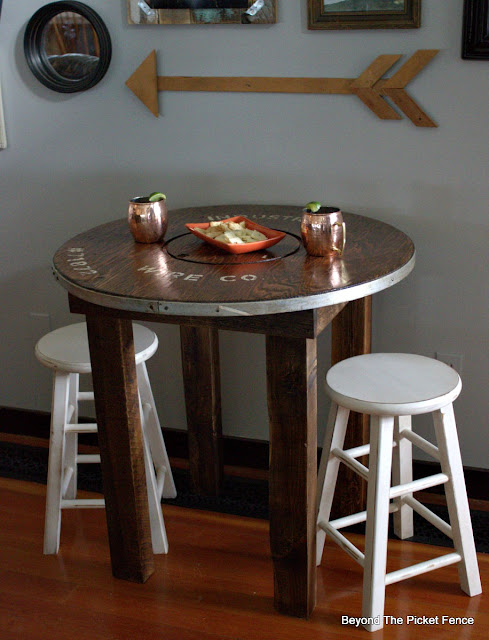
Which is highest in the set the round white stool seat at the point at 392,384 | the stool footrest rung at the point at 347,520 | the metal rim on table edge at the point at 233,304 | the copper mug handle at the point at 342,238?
the copper mug handle at the point at 342,238

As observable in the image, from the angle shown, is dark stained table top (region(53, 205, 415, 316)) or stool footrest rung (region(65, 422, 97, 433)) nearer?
dark stained table top (region(53, 205, 415, 316))

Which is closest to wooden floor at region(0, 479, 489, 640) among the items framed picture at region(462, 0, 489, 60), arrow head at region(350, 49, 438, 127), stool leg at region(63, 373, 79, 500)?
stool leg at region(63, 373, 79, 500)

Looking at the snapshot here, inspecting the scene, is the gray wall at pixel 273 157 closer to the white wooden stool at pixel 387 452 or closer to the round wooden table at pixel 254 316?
the round wooden table at pixel 254 316

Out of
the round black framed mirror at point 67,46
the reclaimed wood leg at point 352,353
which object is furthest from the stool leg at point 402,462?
the round black framed mirror at point 67,46

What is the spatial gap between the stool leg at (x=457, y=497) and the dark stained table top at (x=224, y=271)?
1.37 ft

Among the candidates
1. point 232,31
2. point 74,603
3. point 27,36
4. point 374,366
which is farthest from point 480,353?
point 27,36

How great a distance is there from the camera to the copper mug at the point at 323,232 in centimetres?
190

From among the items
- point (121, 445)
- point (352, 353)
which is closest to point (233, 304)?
point (121, 445)

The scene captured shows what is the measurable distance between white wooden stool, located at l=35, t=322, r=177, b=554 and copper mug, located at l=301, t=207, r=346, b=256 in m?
0.63

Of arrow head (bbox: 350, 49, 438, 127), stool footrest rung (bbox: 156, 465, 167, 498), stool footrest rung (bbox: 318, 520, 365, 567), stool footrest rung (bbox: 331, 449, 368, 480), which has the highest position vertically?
arrow head (bbox: 350, 49, 438, 127)

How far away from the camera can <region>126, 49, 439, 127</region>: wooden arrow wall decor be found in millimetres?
2223

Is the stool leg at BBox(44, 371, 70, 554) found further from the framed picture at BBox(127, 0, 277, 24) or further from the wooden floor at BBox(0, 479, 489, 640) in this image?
the framed picture at BBox(127, 0, 277, 24)

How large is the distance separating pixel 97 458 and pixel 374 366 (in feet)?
3.05

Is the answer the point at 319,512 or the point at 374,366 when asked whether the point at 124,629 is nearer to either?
the point at 319,512
